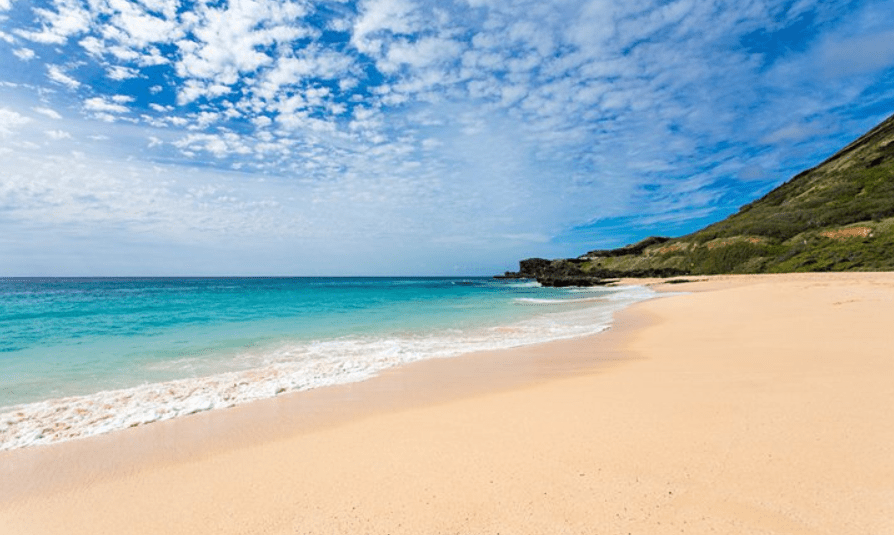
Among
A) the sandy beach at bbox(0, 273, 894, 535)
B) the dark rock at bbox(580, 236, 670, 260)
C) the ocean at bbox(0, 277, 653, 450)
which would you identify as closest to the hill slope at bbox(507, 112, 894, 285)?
the dark rock at bbox(580, 236, 670, 260)

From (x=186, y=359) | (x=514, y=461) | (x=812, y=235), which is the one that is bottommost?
(x=186, y=359)

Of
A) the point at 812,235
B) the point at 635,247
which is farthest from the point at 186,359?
the point at 635,247

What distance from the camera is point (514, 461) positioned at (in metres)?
3.82

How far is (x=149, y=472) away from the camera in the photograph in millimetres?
4285

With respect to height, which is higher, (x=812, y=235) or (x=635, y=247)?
(x=635, y=247)

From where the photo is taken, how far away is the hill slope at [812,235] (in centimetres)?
4212

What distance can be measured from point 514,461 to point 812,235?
65843mm

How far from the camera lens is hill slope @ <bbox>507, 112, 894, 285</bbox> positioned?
42.1 m

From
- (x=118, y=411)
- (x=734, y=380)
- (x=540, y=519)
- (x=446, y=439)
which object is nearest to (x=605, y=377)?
(x=734, y=380)

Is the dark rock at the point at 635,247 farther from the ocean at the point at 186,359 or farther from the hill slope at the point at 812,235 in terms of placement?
the ocean at the point at 186,359

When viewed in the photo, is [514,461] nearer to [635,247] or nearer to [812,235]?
[812,235]

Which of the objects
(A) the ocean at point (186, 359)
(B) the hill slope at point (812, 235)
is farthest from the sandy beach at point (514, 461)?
(B) the hill slope at point (812, 235)

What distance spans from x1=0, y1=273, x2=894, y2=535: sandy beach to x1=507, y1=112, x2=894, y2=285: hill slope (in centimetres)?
4602

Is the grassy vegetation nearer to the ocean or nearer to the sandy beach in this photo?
the ocean
